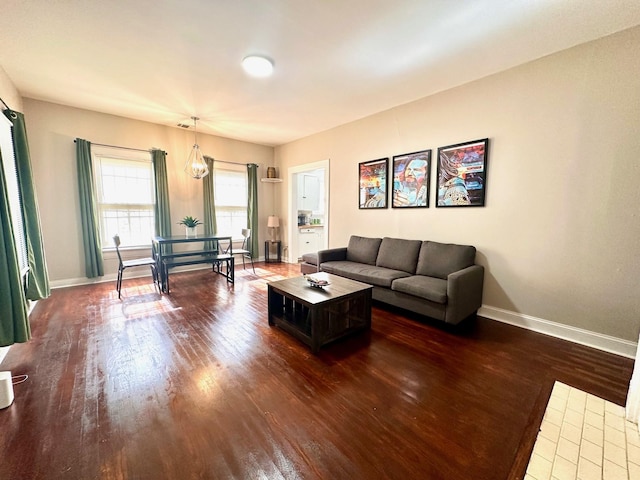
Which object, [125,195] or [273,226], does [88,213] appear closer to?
[125,195]

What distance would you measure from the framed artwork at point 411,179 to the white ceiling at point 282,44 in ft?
2.65

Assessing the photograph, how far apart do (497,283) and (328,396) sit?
241 cm

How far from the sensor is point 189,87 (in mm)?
3279

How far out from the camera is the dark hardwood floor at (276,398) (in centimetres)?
128

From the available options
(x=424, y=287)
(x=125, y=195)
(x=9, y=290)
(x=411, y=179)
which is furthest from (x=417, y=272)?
(x=125, y=195)

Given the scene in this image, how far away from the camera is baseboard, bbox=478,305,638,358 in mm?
2270

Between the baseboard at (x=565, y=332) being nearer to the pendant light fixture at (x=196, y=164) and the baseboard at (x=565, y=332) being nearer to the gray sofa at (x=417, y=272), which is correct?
the gray sofa at (x=417, y=272)

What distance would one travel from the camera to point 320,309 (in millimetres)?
2297

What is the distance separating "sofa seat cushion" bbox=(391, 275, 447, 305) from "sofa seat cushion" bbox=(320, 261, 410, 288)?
15 centimetres

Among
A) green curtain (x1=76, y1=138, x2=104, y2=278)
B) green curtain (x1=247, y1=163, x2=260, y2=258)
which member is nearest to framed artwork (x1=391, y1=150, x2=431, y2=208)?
green curtain (x1=247, y1=163, x2=260, y2=258)

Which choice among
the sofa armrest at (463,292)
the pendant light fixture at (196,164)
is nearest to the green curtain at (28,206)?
the pendant light fixture at (196,164)

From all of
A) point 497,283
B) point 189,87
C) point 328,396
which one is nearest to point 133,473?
point 328,396

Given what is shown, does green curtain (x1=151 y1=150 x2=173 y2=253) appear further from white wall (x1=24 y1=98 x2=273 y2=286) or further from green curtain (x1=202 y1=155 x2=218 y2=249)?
green curtain (x1=202 y1=155 x2=218 y2=249)

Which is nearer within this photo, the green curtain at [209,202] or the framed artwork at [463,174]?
the framed artwork at [463,174]
